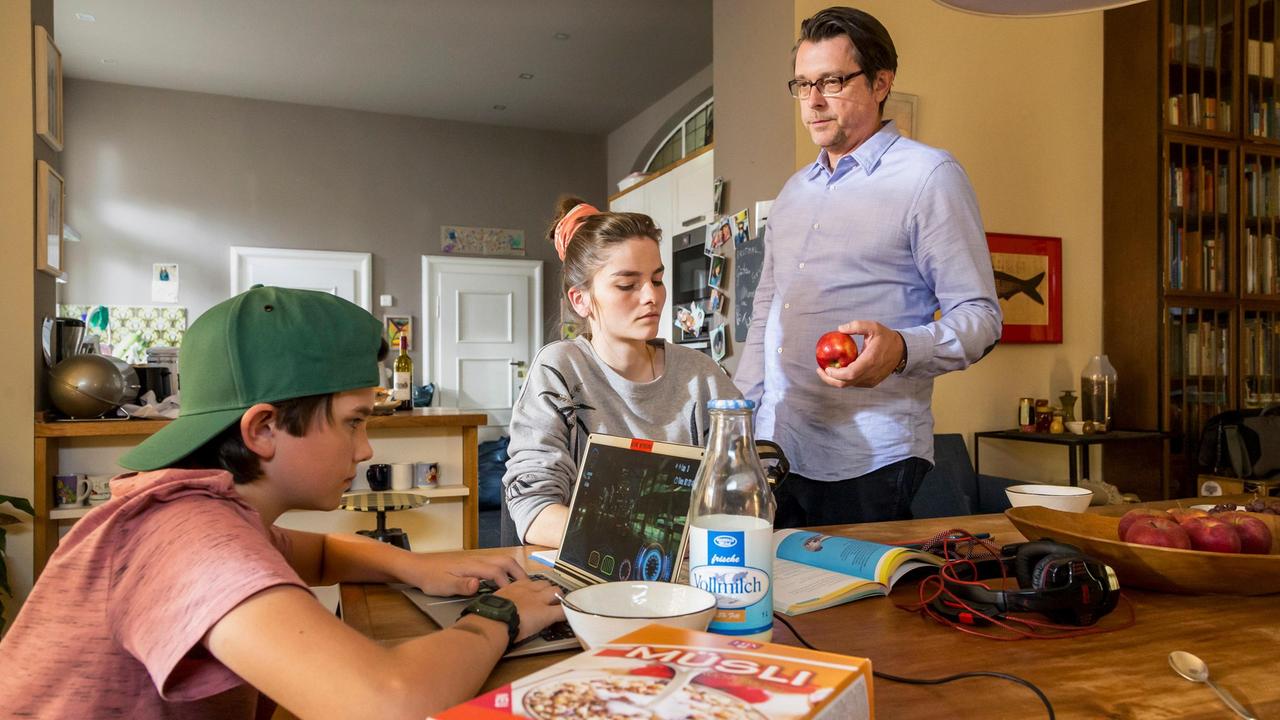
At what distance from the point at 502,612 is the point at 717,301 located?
3.24 meters

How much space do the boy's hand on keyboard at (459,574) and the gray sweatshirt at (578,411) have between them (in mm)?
270

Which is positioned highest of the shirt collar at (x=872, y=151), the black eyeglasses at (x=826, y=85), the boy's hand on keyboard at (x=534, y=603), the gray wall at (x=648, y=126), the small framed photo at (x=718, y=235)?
the gray wall at (x=648, y=126)

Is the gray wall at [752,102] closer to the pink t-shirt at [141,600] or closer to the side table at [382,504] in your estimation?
the side table at [382,504]

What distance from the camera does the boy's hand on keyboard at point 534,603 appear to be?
31.3 inches

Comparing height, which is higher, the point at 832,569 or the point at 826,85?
the point at 826,85

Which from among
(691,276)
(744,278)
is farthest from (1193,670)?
(691,276)

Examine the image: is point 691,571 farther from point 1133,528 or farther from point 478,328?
point 478,328

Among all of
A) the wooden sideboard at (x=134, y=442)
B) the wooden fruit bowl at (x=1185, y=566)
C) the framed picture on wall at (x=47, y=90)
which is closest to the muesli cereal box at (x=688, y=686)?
the wooden fruit bowl at (x=1185, y=566)

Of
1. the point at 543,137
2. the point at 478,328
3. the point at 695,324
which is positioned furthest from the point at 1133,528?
the point at 543,137

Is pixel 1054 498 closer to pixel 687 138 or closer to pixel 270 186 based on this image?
pixel 687 138

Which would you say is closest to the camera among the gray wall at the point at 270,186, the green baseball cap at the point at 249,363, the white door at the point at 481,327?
the green baseball cap at the point at 249,363

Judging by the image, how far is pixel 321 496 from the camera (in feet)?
3.00

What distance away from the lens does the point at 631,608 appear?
726mm

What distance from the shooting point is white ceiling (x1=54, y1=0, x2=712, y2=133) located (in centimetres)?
474
